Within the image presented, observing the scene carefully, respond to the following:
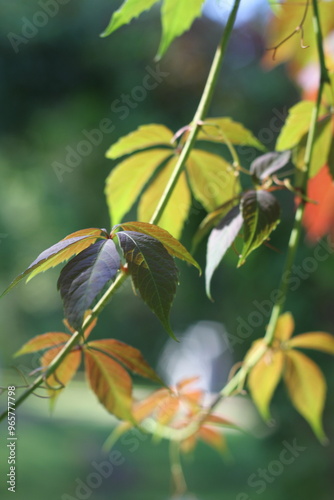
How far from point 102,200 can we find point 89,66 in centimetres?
75

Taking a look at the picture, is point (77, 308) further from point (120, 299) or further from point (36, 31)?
point (120, 299)

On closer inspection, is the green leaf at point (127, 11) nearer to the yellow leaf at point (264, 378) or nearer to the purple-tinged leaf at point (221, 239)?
the purple-tinged leaf at point (221, 239)

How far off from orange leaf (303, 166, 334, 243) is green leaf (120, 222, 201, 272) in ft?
0.65

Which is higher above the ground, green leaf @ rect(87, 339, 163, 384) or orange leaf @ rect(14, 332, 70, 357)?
orange leaf @ rect(14, 332, 70, 357)

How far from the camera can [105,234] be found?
212 millimetres

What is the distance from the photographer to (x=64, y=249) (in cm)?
20

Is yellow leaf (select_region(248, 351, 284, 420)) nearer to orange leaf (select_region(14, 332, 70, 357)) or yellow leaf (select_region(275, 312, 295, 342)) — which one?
yellow leaf (select_region(275, 312, 295, 342))

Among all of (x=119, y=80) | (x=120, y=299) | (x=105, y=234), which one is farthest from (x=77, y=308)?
(x=120, y=299)

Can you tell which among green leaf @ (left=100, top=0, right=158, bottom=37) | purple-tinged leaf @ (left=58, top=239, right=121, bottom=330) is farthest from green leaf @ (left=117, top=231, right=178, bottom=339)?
green leaf @ (left=100, top=0, right=158, bottom=37)

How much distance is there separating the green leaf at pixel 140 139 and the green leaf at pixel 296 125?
0.19 feet

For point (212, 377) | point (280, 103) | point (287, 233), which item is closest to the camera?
point (287, 233)

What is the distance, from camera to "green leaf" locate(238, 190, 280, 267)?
22 cm

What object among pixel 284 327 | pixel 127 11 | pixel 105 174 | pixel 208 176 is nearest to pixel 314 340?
pixel 284 327

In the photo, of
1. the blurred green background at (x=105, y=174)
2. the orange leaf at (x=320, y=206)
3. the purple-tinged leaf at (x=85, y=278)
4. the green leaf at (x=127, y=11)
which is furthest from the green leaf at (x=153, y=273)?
the blurred green background at (x=105, y=174)
